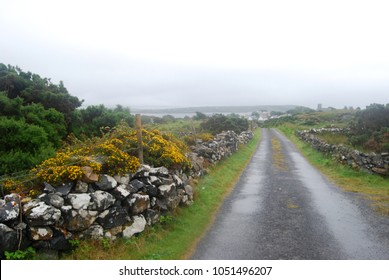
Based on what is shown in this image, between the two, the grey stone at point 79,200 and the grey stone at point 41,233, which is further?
the grey stone at point 79,200

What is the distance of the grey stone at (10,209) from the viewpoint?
6.40 m

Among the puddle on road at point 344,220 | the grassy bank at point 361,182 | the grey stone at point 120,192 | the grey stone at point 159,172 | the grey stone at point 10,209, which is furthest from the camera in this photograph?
the grassy bank at point 361,182

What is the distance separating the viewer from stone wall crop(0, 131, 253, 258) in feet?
21.6

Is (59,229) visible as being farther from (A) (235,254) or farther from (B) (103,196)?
(A) (235,254)

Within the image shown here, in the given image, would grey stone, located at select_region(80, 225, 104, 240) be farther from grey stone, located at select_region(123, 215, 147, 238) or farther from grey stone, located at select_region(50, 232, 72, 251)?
grey stone, located at select_region(123, 215, 147, 238)

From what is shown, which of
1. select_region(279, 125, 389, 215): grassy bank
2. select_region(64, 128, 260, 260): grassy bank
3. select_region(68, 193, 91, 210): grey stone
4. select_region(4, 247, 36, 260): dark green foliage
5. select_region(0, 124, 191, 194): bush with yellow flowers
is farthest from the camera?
select_region(279, 125, 389, 215): grassy bank

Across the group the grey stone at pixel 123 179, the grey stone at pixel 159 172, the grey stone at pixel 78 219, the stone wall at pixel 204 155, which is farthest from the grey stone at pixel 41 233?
the stone wall at pixel 204 155

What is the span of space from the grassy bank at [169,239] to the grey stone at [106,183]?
4.34 ft

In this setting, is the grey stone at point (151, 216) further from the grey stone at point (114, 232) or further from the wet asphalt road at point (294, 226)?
the wet asphalt road at point (294, 226)

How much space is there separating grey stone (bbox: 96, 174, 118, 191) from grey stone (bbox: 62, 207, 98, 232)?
2.75ft

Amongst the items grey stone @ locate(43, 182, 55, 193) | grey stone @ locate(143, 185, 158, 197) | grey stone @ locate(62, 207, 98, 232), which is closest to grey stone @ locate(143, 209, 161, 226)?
grey stone @ locate(143, 185, 158, 197)

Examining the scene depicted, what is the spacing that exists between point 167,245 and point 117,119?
582 inches

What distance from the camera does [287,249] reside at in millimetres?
7707

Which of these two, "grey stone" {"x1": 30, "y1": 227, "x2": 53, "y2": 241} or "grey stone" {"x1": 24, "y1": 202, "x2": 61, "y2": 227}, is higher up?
"grey stone" {"x1": 24, "y1": 202, "x2": 61, "y2": 227}
